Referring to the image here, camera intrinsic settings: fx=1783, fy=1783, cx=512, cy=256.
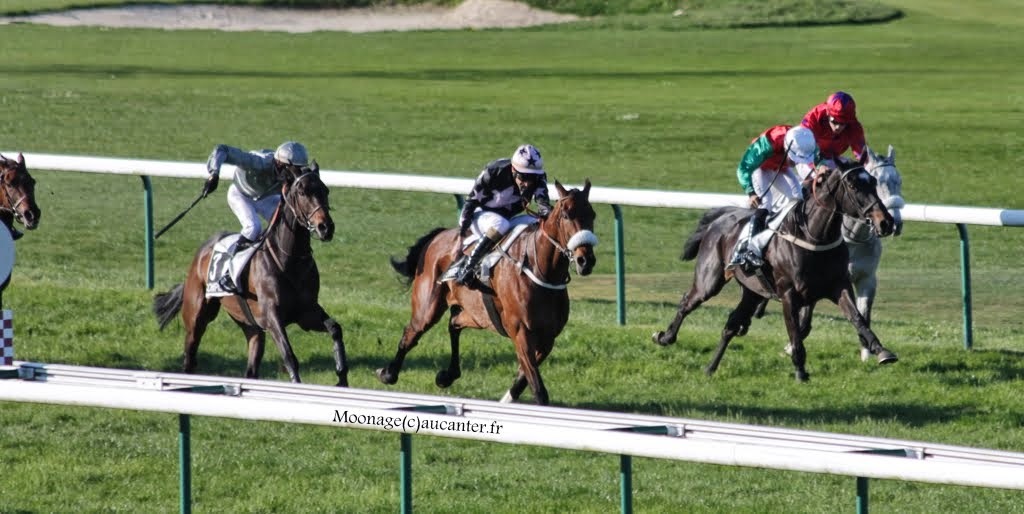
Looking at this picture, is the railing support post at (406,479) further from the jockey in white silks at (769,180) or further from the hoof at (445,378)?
the jockey in white silks at (769,180)

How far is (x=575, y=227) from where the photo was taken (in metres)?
8.77

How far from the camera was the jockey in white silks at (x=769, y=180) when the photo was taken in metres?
10.6

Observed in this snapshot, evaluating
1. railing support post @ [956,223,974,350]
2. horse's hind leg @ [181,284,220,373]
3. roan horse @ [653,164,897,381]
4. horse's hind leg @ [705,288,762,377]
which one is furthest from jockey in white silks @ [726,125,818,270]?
horse's hind leg @ [181,284,220,373]

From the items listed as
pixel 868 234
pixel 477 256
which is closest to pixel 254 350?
A: pixel 477 256

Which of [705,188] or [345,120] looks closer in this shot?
[705,188]

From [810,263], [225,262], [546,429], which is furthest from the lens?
[810,263]

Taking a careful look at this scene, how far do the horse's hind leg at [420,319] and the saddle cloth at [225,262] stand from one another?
38.5 inches

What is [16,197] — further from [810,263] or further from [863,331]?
[863,331]

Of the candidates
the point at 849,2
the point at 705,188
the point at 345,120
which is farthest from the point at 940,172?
the point at 849,2

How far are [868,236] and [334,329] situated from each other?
142 inches

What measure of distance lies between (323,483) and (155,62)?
1167 inches

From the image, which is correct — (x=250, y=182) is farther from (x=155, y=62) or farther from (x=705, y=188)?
(x=155, y=62)

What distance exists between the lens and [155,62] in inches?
1442

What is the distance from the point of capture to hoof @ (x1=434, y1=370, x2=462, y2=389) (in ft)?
32.7
